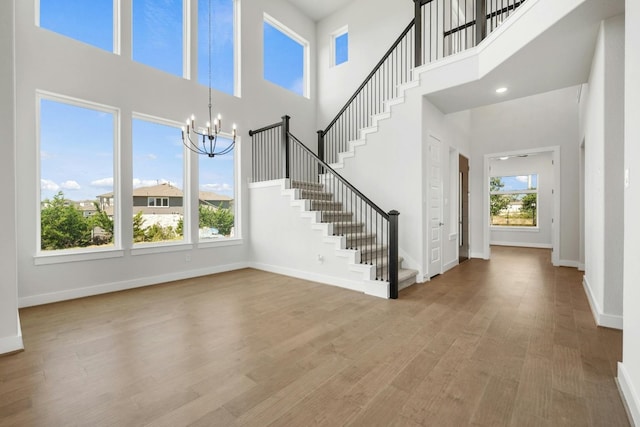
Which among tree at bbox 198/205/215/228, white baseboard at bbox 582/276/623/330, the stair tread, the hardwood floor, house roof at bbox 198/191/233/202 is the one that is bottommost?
the hardwood floor

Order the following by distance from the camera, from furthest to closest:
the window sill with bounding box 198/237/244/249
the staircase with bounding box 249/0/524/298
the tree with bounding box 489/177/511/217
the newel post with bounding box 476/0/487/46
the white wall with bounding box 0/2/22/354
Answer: the tree with bounding box 489/177/511/217, the window sill with bounding box 198/237/244/249, the staircase with bounding box 249/0/524/298, the newel post with bounding box 476/0/487/46, the white wall with bounding box 0/2/22/354

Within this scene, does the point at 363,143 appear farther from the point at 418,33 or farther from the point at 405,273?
the point at 405,273

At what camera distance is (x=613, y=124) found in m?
2.93

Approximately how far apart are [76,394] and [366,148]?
4819 mm

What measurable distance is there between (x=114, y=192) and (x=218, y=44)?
3.44 metres

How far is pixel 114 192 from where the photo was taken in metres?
4.39

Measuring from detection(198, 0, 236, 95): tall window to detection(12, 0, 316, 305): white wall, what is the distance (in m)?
0.21

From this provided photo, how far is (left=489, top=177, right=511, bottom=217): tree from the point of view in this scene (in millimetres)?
9691

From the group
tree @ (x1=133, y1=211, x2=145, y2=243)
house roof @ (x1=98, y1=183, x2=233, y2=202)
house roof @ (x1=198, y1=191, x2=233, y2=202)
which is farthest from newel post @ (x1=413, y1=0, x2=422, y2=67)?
tree @ (x1=133, y1=211, x2=145, y2=243)

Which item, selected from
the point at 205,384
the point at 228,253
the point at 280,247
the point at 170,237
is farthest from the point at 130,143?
the point at 205,384

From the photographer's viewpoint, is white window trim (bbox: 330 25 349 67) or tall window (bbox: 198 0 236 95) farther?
white window trim (bbox: 330 25 349 67)

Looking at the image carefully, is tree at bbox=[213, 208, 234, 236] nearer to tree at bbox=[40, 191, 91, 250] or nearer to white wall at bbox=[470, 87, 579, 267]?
tree at bbox=[40, 191, 91, 250]

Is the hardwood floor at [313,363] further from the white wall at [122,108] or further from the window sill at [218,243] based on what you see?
the window sill at [218,243]

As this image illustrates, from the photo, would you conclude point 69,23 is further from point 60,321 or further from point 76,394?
point 76,394
